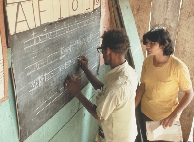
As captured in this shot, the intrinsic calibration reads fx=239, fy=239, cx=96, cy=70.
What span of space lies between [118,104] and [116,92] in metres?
0.11

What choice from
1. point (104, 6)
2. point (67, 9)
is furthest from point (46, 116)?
point (104, 6)

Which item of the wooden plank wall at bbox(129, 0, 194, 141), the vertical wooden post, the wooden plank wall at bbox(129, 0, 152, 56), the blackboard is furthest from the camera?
the wooden plank wall at bbox(129, 0, 152, 56)

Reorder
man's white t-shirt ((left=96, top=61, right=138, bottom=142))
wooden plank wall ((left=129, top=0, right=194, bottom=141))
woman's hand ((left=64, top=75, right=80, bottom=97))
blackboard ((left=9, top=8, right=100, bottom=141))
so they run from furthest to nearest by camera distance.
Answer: wooden plank wall ((left=129, top=0, right=194, bottom=141)) → woman's hand ((left=64, top=75, right=80, bottom=97)) → man's white t-shirt ((left=96, top=61, right=138, bottom=142)) → blackboard ((left=9, top=8, right=100, bottom=141))

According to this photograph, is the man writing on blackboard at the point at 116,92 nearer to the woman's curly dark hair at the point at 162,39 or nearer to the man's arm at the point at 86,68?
the man's arm at the point at 86,68

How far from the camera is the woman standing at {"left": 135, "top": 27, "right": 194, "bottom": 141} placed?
215 cm

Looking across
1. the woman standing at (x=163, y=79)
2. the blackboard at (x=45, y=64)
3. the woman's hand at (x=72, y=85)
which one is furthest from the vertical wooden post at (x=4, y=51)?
the woman standing at (x=163, y=79)

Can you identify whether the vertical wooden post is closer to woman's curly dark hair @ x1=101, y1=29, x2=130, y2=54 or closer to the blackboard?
the blackboard

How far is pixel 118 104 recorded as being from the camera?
168 cm

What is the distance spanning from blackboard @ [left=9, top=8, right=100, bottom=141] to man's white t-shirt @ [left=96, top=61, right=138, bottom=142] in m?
0.33

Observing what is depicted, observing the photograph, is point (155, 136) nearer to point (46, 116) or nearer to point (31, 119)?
point (46, 116)

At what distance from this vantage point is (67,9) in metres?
1.65

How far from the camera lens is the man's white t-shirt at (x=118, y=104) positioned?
1624 millimetres

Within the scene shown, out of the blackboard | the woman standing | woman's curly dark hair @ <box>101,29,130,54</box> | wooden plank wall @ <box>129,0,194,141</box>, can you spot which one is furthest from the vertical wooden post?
wooden plank wall @ <box>129,0,194,141</box>

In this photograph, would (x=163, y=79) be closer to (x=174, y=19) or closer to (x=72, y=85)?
(x=72, y=85)
